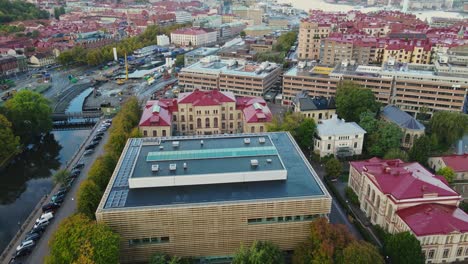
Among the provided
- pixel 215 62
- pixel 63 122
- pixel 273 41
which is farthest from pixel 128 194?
pixel 273 41

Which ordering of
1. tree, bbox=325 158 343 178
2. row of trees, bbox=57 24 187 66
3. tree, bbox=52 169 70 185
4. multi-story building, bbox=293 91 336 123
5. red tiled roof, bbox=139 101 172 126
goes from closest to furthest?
tree, bbox=52 169 70 185, tree, bbox=325 158 343 178, red tiled roof, bbox=139 101 172 126, multi-story building, bbox=293 91 336 123, row of trees, bbox=57 24 187 66

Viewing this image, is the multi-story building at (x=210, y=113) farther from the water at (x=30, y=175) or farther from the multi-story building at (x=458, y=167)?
the multi-story building at (x=458, y=167)

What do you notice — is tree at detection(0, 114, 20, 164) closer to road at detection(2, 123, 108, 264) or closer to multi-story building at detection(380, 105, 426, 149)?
road at detection(2, 123, 108, 264)

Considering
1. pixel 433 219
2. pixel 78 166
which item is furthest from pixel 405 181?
pixel 78 166

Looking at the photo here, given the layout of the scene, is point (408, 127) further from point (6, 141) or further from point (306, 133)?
point (6, 141)

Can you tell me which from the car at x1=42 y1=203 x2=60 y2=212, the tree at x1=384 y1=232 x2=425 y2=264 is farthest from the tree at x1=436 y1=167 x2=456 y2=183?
the car at x1=42 y1=203 x2=60 y2=212

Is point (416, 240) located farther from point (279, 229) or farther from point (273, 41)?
point (273, 41)

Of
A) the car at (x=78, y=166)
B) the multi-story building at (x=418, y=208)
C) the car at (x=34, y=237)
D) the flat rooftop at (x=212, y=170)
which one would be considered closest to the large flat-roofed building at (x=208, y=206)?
the flat rooftop at (x=212, y=170)
